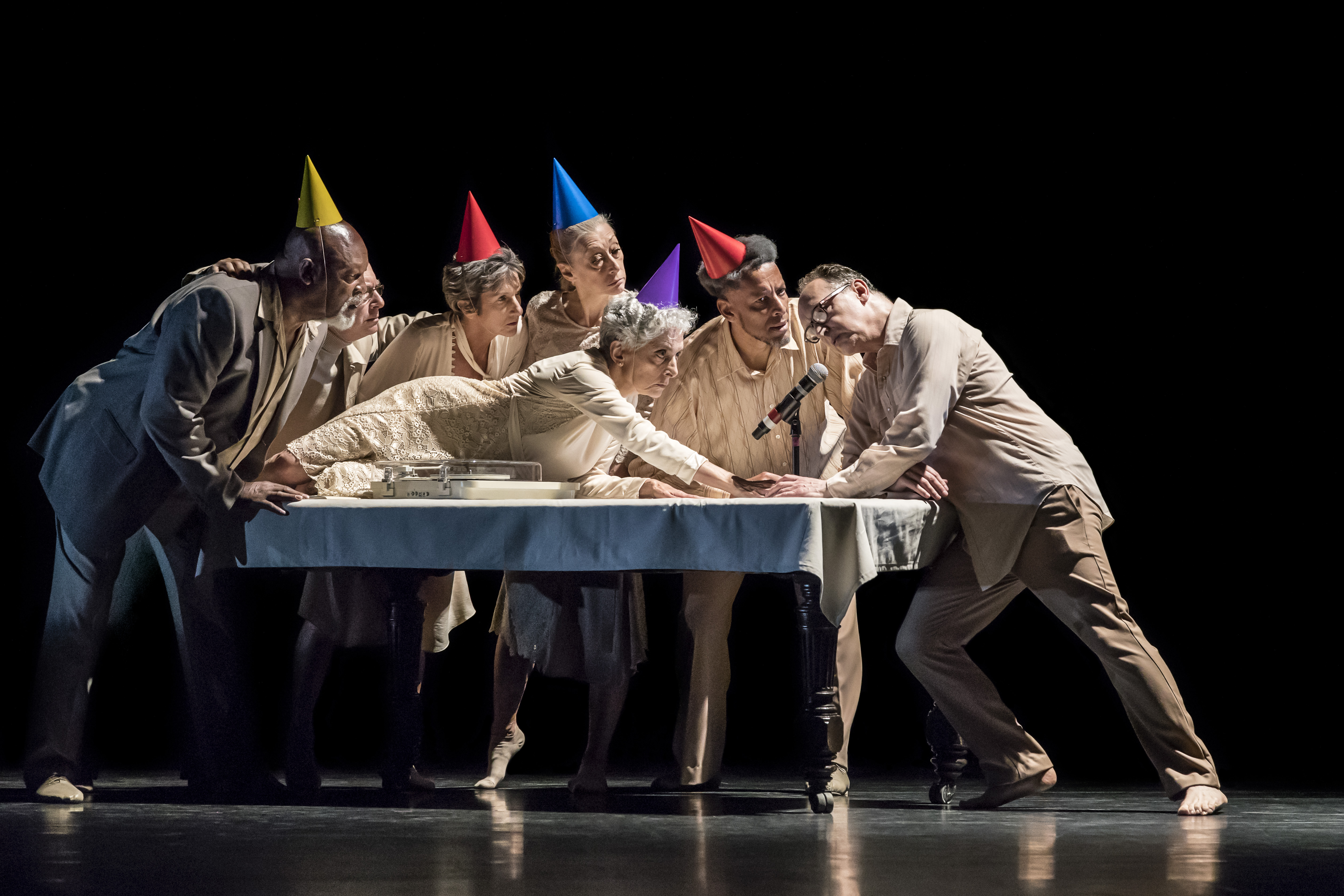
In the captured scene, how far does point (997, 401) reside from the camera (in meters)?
4.05

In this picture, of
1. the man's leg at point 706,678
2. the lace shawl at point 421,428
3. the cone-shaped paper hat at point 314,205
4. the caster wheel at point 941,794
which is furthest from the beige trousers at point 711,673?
the cone-shaped paper hat at point 314,205

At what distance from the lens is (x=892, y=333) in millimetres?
4066

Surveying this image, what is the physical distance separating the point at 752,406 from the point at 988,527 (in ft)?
2.92

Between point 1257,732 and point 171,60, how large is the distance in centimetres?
439

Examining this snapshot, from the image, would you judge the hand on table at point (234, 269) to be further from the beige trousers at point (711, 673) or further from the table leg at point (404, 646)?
the beige trousers at point (711, 673)

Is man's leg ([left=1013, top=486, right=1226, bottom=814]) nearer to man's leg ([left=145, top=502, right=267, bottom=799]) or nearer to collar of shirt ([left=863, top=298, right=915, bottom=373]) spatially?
collar of shirt ([left=863, top=298, right=915, bottom=373])

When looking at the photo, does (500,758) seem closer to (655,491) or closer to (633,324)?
(655,491)

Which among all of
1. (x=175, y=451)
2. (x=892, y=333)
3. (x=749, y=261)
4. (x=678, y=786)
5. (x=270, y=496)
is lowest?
(x=678, y=786)

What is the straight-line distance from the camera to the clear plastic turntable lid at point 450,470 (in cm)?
388

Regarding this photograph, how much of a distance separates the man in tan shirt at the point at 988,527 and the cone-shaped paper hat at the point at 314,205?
4.24ft

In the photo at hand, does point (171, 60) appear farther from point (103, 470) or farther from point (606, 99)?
point (103, 470)

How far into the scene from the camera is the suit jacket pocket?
3.97 m

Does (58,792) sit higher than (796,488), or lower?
lower

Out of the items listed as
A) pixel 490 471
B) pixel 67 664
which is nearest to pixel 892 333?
pixel 490 471
